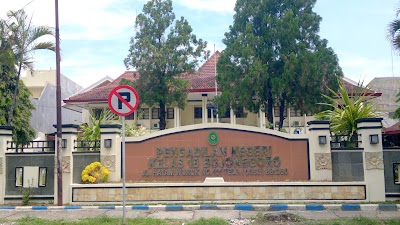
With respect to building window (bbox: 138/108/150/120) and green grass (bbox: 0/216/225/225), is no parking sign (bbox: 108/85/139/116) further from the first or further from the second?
building window (bbox: 138/108/150/120)

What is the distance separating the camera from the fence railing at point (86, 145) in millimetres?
14462

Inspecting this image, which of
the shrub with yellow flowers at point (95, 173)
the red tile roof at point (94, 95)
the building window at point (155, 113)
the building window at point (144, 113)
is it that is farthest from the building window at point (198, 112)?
the shrub with yellow flowers at point (95, 173)

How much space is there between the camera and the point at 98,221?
374 inches

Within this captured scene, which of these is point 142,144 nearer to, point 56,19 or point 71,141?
point 71,141

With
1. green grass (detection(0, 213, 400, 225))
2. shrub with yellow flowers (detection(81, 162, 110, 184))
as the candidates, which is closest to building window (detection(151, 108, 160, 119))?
shrub with yellow flowers (detection(81, 162, 110, 184))

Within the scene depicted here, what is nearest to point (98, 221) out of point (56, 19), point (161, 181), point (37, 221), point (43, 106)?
point (37, 221)

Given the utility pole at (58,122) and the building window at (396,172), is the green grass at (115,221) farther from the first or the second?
the building window at (396,172)

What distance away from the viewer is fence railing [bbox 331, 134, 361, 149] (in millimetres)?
13938

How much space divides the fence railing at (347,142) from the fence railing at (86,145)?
7821 mm

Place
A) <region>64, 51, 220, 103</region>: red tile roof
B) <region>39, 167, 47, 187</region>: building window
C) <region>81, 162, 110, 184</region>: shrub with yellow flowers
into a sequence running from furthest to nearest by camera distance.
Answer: <region>64, 51, 220, 103</region>: red tile roof → <region>39, 167, 47, 187</region>: building window → <region>81, 162, 110, 184</region>: shrub with yellow flowers

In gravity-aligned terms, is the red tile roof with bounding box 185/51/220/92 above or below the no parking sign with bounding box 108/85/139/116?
above

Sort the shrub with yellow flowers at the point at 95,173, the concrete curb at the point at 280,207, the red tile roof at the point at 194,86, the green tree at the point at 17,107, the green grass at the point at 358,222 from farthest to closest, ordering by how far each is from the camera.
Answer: the red tile roof at the point at 194,86, the green tree at the point at 17,107, the shrub with yellow flowers at the point at 95,173, the concrete curb at the point at 280,207, the green grass at the point at 358,222

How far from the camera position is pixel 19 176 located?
14453mm

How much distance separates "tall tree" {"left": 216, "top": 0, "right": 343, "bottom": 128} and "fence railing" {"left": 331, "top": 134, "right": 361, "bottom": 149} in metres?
5.27
